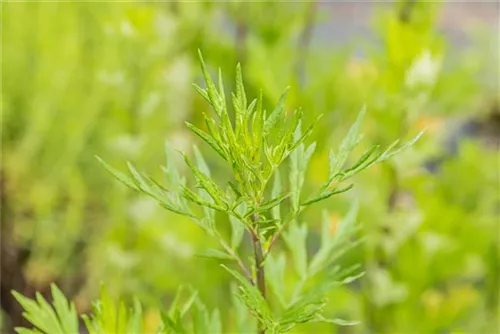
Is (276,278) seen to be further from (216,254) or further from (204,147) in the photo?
(204,147)

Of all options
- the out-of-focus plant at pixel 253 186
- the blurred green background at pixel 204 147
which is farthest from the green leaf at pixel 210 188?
the blurred green background at pixel 204 147

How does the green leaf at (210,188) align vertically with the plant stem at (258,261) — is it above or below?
above

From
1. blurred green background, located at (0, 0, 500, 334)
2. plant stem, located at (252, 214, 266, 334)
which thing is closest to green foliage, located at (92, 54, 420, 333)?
plant stem, located at (252, 214, 266, 334)

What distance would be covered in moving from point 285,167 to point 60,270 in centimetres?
35

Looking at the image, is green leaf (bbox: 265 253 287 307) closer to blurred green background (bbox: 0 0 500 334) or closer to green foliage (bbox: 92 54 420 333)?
green foliage (bbox: 92 54 420 333)

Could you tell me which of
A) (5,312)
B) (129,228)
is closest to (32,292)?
(5,312)

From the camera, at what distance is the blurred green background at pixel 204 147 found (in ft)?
1.76

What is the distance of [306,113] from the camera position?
1.75ft

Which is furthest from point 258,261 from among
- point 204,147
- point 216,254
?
point 204,147

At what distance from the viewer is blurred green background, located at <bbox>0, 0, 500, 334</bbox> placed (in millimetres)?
537

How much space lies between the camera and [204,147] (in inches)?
26.0

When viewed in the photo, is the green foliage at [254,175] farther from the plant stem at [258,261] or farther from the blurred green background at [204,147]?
the blurred green background at [204,147]

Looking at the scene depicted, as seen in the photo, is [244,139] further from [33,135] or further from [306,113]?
[33,135]

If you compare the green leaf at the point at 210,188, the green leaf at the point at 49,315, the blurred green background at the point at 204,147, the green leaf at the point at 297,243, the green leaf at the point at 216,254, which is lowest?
the green leaf at the point at 49,315
